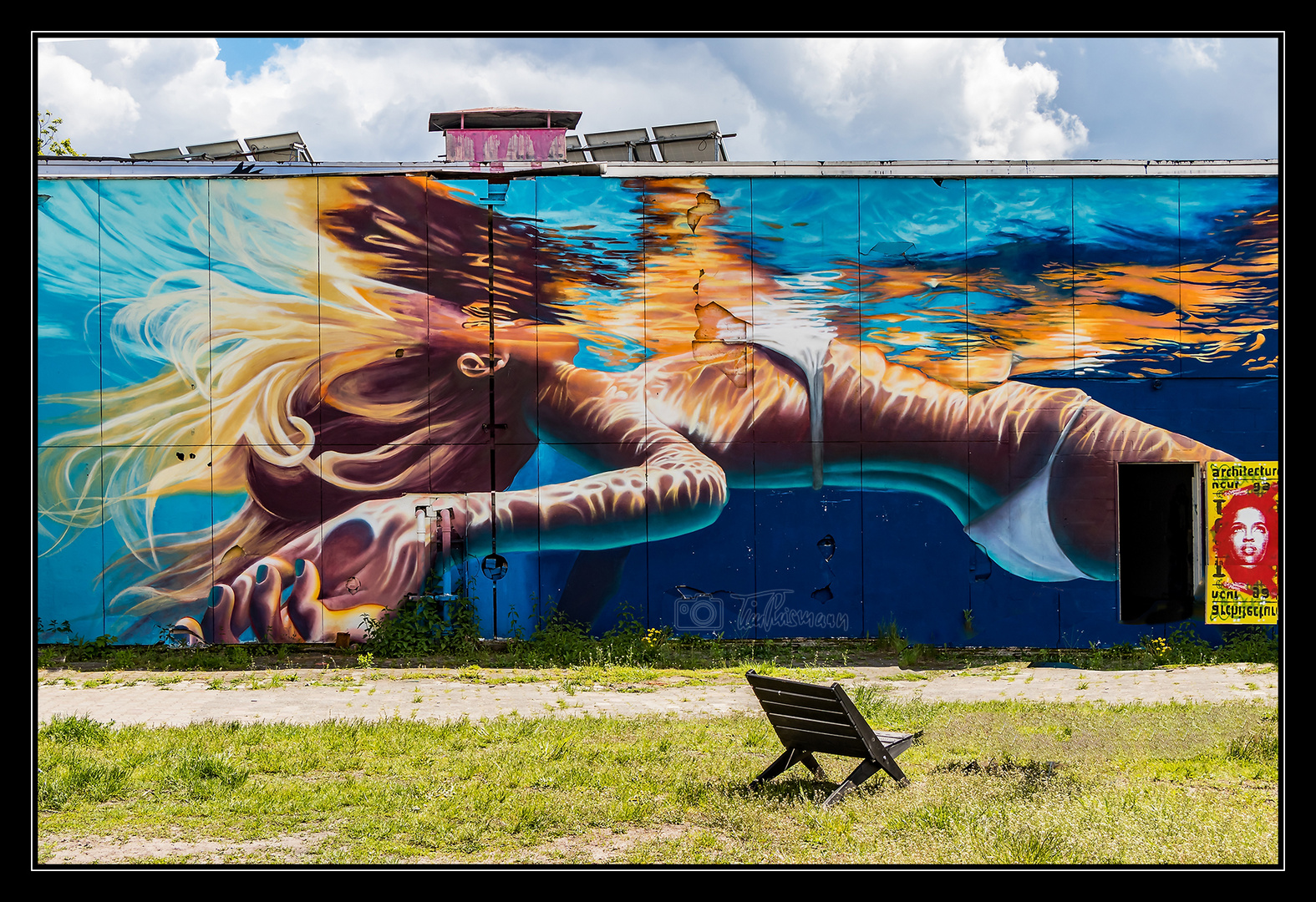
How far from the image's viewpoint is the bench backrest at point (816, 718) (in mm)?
6434

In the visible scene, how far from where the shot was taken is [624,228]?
496 inches

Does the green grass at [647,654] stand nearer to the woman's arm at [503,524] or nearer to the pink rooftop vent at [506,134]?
the woman's arm at [503,524]

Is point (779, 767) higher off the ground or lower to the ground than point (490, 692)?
higher

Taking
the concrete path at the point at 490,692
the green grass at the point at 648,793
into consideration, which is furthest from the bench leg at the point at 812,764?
the concrete path at the point at 490,692

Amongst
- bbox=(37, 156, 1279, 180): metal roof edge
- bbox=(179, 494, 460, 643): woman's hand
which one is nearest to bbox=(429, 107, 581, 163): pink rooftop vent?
bbox=(37, 156, 1279, 180): metal roof edge

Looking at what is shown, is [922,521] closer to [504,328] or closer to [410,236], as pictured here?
[504,328]

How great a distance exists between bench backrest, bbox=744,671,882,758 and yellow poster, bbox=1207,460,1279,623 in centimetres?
849

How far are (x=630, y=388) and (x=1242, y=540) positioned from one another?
8.55 m

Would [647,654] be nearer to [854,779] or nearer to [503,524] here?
[503,524]

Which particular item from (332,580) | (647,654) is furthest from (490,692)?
(332,580)

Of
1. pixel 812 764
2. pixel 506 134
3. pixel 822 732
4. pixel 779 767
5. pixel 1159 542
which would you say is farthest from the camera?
pixel 1159 542

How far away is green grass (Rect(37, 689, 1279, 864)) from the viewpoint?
5551 mm

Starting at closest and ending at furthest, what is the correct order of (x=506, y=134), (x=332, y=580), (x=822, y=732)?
(x=822, y=732), (x=332, y=580), (x=506, y=134)

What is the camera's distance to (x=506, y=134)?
13812mm
